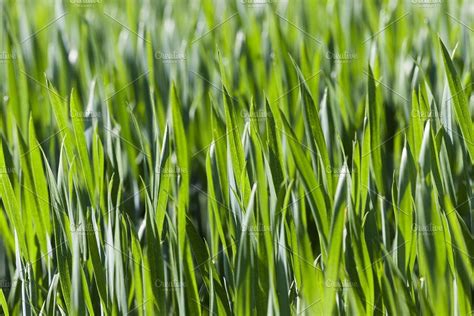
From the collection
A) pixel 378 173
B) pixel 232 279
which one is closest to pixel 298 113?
pixel 378 173

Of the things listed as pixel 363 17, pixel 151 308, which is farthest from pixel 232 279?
pixel 363 17

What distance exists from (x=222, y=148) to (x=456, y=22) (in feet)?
1.25

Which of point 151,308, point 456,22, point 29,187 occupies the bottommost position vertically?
point 151,308

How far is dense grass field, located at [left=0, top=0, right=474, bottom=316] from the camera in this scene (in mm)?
600

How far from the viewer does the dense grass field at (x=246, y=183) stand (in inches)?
23.6

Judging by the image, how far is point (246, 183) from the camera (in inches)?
24.4

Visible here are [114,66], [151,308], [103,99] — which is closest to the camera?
[151,308]

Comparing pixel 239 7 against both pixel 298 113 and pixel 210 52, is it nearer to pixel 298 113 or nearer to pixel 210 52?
pixel 210 52

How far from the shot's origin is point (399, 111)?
2.70ft

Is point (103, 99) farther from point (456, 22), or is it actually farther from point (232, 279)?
point (456, 22)

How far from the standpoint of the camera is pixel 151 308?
0.61 m

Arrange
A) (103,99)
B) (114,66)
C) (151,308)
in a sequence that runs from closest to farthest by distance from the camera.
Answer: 1. (151,308)
2. (103,99)
3. (114,66)

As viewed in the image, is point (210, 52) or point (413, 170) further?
point (210, 52)

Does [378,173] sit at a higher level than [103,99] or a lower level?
lower
